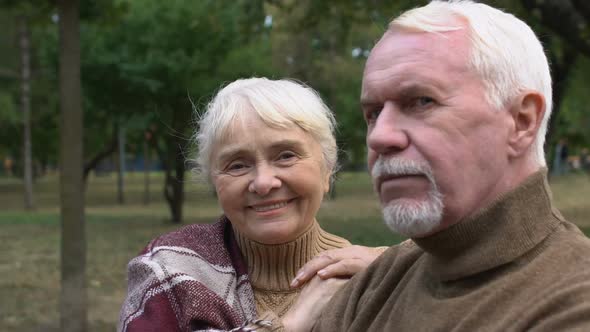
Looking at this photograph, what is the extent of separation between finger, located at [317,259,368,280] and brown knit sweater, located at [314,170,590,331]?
1.55 feet

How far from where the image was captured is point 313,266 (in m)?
2.24

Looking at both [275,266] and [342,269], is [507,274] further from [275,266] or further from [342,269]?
[275,266]

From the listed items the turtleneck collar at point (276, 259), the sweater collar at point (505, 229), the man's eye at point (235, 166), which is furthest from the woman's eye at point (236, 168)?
the sweater collar at point (505, 229)

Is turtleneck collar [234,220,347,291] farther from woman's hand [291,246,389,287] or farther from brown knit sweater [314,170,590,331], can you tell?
brown knit sweater [314,170,590,331]

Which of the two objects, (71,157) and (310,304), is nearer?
(310,304)

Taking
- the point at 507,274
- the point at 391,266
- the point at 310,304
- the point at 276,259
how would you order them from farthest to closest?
the point at 276,259
the point at 310,304
the point at 391,266
the point at 507,274

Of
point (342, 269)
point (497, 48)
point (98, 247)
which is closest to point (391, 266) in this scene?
point (342, 269)

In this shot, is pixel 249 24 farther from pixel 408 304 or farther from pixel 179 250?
pixel 408 304

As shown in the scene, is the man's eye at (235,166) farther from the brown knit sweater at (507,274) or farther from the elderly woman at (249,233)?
the brown knit sweater at (507,274)

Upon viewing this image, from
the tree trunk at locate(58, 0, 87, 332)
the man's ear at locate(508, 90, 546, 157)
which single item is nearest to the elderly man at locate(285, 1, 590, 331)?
the man's ear at locate(508, 90, 546, 157)

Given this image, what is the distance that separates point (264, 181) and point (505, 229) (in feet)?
2.97

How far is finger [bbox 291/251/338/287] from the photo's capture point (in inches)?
88.1

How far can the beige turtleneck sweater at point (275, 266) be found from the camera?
234 cm

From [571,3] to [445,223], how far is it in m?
5.81
